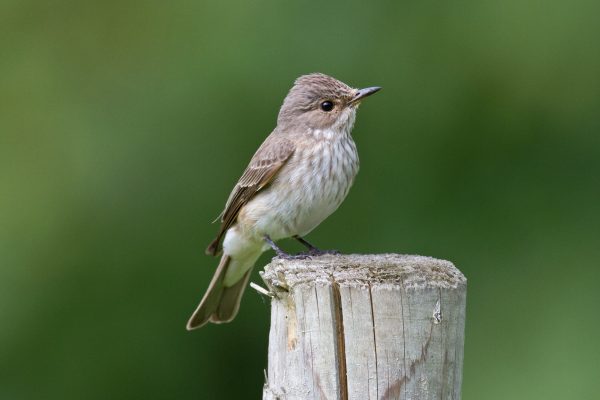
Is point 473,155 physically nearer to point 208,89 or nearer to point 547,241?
point 547,241

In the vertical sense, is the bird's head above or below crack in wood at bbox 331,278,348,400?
above

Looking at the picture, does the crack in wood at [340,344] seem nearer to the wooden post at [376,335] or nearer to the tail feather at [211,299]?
the wooden post at [376,335]

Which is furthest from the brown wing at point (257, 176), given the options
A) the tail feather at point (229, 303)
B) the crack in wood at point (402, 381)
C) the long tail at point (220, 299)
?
the crack in wood at point (402, 381)

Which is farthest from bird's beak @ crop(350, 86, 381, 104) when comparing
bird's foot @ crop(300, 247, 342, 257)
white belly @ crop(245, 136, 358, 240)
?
bird's foot @ crop(300, 247, 342, 257)

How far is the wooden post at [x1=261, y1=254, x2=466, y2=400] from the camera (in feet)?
10.1

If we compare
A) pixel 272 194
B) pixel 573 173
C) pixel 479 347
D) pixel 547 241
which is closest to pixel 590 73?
pixel 573 173

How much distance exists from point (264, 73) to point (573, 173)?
192 centimetres

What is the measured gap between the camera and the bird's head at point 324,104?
5297mm

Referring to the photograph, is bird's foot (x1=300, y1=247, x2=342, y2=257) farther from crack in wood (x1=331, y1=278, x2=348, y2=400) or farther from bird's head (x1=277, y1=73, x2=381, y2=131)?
crack in wood (x1=331, y1=278, x2=348, y2=400)

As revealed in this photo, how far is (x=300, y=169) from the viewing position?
509cm

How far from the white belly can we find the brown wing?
0.04m

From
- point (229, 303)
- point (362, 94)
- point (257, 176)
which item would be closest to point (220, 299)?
point (229, 303)

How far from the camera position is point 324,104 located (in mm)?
5336

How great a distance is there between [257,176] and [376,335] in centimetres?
221
